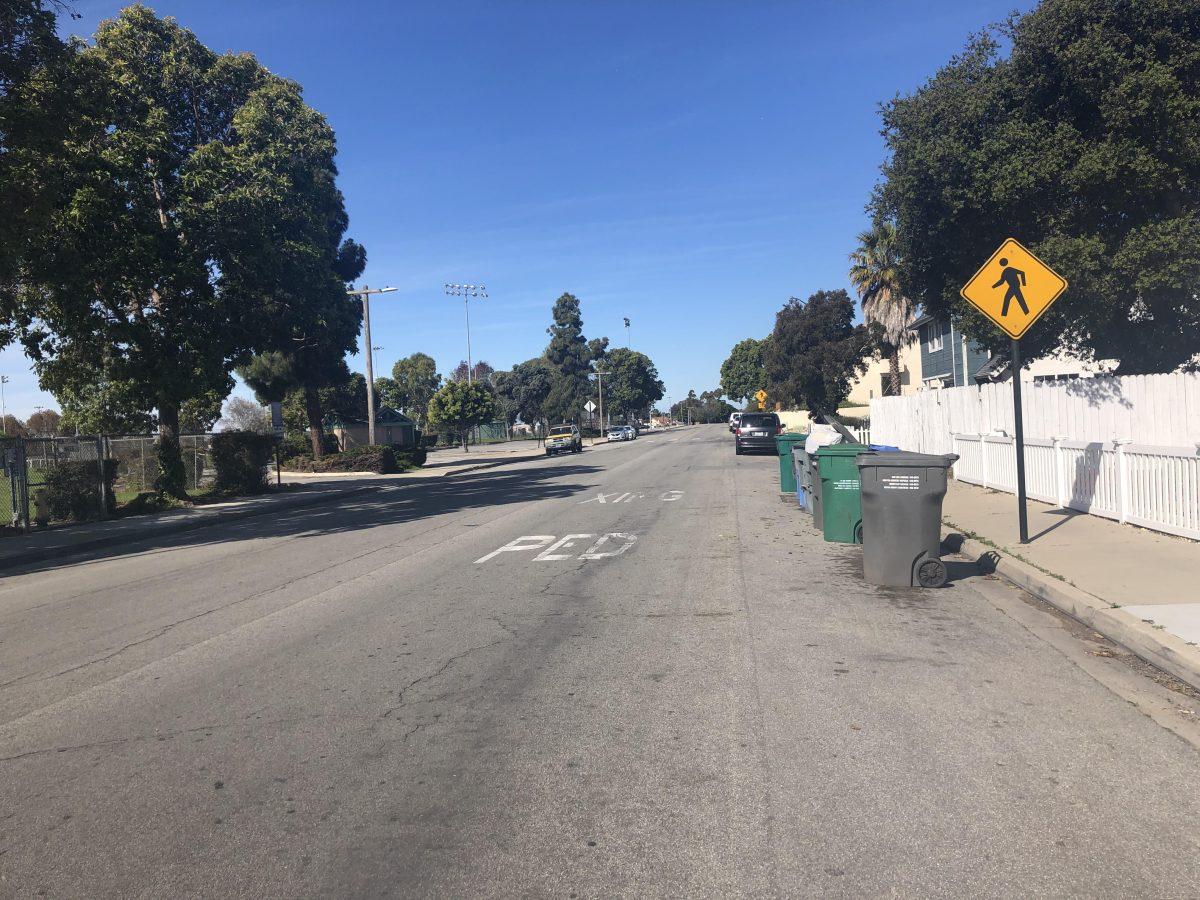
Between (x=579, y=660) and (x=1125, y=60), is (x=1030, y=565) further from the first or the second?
(x=1125, y=60)

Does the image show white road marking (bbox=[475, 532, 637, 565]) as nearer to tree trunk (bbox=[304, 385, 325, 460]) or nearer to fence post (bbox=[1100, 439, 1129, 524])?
fence post (bbox=[1100, 439, 1129, 524])

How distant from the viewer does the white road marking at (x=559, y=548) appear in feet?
37.7

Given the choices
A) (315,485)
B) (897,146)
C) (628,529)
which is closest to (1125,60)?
(897,146)

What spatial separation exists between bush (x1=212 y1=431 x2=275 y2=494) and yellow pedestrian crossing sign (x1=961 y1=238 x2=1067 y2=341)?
21.7m

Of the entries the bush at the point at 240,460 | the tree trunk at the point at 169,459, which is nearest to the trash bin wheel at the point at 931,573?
the tree trunk at the point at 169,459

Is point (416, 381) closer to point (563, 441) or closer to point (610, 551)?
point (563, 441)

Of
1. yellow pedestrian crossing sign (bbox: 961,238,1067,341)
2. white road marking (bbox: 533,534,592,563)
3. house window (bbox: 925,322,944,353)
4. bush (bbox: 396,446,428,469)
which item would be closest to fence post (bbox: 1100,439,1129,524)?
yellow pedestrian crossing sign (bbox: 961,238,1067,341)

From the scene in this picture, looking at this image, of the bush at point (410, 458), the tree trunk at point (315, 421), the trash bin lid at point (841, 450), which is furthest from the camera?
the tree trunk at point (315, 421)

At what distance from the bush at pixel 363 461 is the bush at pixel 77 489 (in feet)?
53.1

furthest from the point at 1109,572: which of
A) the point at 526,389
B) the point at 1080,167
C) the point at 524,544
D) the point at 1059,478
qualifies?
the point at 526,389

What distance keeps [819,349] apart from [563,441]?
15.6m

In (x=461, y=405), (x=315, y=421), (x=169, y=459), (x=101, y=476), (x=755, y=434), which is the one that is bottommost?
(x=755, y=434)

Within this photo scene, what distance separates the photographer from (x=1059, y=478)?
43.3 feet

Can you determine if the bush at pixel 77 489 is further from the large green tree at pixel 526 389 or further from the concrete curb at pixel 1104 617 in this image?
the large green tree at pixel 526 389
